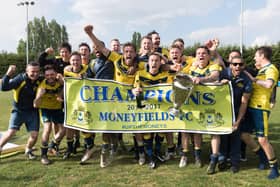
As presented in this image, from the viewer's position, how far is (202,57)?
535 cm

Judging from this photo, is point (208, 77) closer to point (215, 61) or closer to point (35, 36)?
point (215, 61)

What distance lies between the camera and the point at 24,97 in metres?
5.96

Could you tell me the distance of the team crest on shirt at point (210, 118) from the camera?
546 centimetres

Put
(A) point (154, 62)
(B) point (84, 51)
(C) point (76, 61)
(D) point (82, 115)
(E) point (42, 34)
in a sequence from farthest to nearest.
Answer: (E) point (42, 34)
(B) point (84, 51)
(C) point (76, 61)
(D) point (82, 115)
(A) point (154, 62)

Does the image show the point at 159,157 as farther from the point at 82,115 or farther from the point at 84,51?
the point at 84,51

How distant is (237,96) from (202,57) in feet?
2.97

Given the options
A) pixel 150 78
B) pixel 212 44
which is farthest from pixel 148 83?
pixel 212 44

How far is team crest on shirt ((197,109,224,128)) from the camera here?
5457 mm

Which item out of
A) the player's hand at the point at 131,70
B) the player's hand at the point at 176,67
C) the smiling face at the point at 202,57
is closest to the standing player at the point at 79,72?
the player's hand at the point at 131,70

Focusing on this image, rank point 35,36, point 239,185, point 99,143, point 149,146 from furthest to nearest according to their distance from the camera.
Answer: point 35,36
point 99,143
point 149,146
point 239,185

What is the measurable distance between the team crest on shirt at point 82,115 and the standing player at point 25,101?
0.90 m

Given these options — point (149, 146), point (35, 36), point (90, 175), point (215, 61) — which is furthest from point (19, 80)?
point (35, 36)

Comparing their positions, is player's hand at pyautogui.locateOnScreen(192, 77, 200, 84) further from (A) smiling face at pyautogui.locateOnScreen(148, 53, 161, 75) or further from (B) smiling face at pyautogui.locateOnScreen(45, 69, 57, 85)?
(B) smiling face at pyautogui.locateOnScreen(45, 69, 57, 85)

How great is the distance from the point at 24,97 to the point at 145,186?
2.88 m
